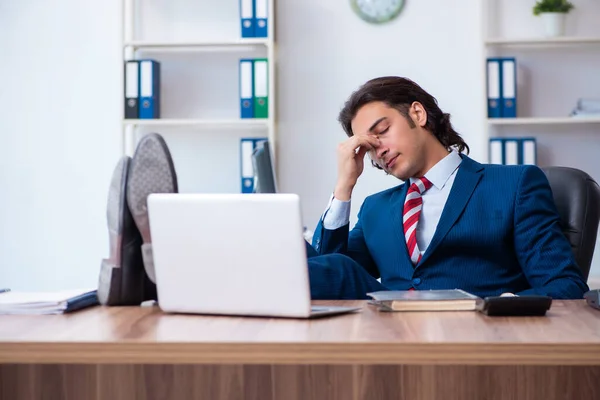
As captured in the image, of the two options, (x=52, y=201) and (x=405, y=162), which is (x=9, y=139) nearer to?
(x=52, y=201)

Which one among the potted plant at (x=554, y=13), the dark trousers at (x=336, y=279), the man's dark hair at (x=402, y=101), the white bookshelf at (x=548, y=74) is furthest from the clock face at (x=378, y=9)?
the dark trousers at (x=336, y=279)

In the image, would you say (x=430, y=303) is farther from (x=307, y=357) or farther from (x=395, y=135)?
(x=395, y=135)

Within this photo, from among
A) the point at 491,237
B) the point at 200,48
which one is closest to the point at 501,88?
the point at 200,48

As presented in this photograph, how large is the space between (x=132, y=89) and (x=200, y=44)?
0.39 meters

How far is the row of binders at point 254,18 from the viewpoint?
3.91m

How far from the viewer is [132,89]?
13.1 feet

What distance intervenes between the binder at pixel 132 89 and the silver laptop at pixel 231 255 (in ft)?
8.89

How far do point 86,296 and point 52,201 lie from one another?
9.56ft

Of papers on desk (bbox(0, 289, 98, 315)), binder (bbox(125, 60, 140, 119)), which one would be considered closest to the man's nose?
papers on desk (bbox(0, 289, 98, 315))

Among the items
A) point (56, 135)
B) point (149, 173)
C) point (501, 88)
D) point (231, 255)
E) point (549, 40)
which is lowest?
point (231, 255)

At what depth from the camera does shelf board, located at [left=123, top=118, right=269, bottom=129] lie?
3.87 m

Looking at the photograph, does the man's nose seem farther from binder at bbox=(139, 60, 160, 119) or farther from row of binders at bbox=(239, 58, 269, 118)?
binder at bbox=(139, 60, 160, 119)

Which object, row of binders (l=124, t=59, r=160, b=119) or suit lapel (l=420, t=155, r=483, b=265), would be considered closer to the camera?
suit lapel (l=420, t=155, r=483, b=265)

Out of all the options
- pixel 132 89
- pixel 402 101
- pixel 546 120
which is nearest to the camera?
pixel 402 101
